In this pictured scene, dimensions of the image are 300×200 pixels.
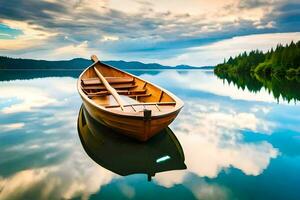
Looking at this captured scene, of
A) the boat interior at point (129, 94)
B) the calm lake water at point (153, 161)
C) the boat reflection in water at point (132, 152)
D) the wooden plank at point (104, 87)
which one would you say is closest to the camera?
the calm lake water at point (153, 161)

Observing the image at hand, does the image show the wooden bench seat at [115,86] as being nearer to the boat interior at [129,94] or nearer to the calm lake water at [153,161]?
the boat interior at [129,94]

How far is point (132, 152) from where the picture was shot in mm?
6801

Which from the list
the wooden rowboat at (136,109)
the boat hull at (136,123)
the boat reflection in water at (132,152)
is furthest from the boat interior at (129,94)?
the boat reflection in water at (132,152)

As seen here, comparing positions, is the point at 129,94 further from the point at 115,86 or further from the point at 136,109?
the point at 136,109

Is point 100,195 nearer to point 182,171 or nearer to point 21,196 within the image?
point 21,196

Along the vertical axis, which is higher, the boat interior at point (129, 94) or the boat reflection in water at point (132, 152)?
the boat interior at point (129, 94)

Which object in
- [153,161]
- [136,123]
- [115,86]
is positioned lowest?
[153,161]

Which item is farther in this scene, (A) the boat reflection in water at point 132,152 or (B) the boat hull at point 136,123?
(B) the boat hull at point 136,123

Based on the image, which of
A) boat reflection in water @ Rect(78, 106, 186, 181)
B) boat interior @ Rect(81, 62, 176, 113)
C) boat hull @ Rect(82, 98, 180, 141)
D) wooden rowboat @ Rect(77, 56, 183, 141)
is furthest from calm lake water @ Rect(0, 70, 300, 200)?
boat interior @ Rect(81, 62, 176, 113)

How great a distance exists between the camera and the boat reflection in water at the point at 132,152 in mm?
6014

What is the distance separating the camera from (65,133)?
9.02 meters

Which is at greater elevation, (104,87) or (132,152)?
(104,87)

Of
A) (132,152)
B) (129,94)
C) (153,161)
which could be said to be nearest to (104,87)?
(129,94)

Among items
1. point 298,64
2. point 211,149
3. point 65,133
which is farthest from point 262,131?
→ point 298,64
